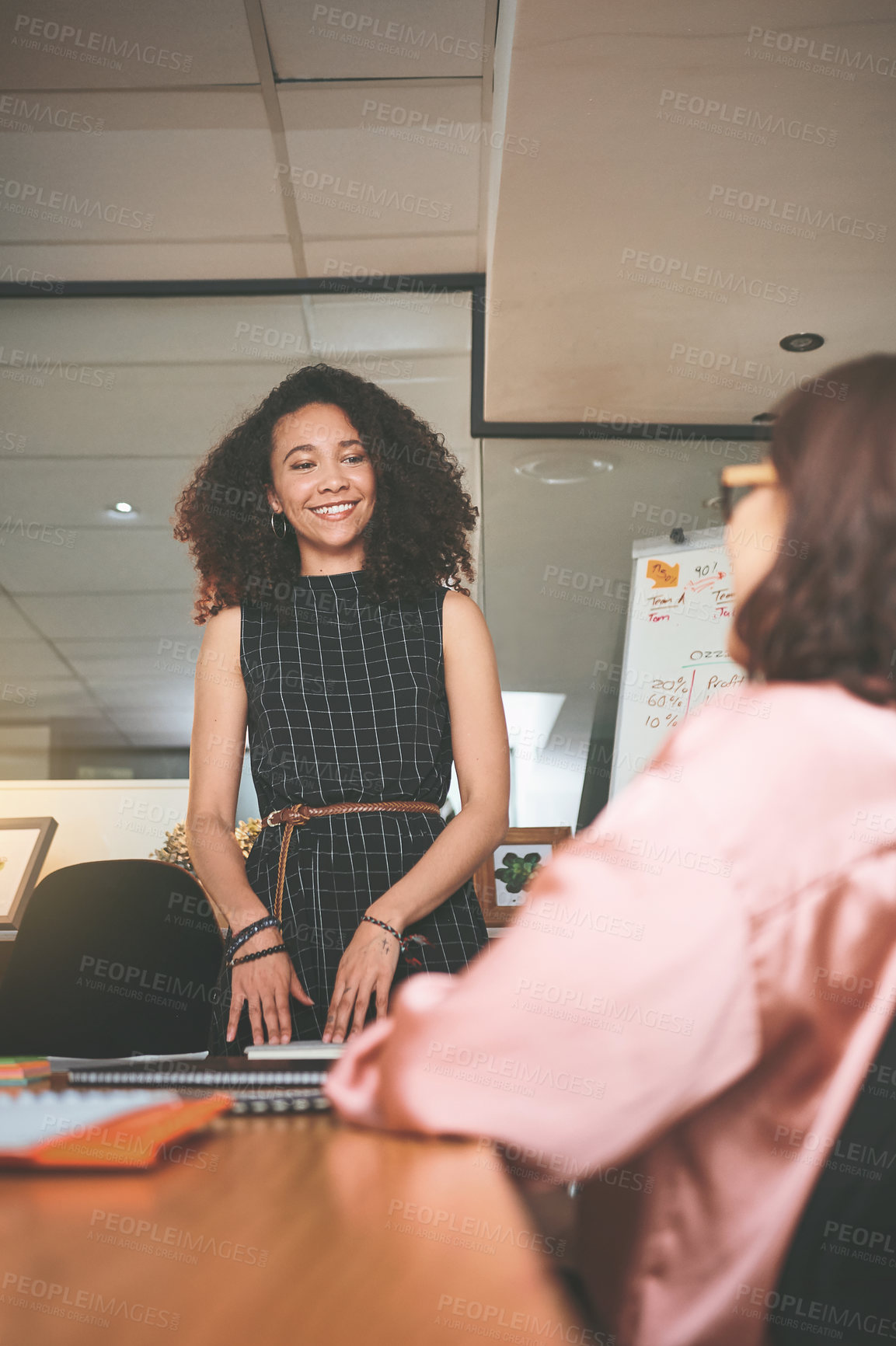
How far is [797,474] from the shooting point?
46 centimetres

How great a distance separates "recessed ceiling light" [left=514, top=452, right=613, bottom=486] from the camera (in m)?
3.83

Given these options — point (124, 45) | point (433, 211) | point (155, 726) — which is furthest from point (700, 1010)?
point (155, 726)

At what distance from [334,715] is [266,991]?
391 mm

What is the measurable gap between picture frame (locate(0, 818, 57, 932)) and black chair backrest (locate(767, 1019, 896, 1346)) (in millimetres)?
2775

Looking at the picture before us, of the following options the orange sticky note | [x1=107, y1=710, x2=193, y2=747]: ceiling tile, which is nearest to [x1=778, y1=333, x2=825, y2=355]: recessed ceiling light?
the orange sticky note

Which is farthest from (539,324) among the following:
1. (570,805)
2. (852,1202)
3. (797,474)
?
(570,805)

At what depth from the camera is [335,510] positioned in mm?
1505

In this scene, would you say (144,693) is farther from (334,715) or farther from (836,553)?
(836,553)

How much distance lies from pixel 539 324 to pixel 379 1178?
2.82 meters

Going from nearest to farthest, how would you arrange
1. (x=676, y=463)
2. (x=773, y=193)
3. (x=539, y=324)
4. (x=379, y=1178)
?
(x=379, y=1178)
(x=773, y=193)
(x=539, y=324)
(x=676, y=463)

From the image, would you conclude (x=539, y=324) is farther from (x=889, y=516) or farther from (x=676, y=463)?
(x=889, y=516)

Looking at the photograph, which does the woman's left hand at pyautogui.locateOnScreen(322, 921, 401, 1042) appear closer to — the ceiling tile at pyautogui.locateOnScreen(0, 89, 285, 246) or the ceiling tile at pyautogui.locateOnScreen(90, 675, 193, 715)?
the ceiling tile at pyautogui.locateOnScreen(0, 89, 285, 246)

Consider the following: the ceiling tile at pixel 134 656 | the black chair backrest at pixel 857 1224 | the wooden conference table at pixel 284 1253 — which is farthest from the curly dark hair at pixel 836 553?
the ceiling tile at pixel 134 656

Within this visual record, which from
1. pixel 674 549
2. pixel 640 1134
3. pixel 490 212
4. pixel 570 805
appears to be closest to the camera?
pixel 640 1134
